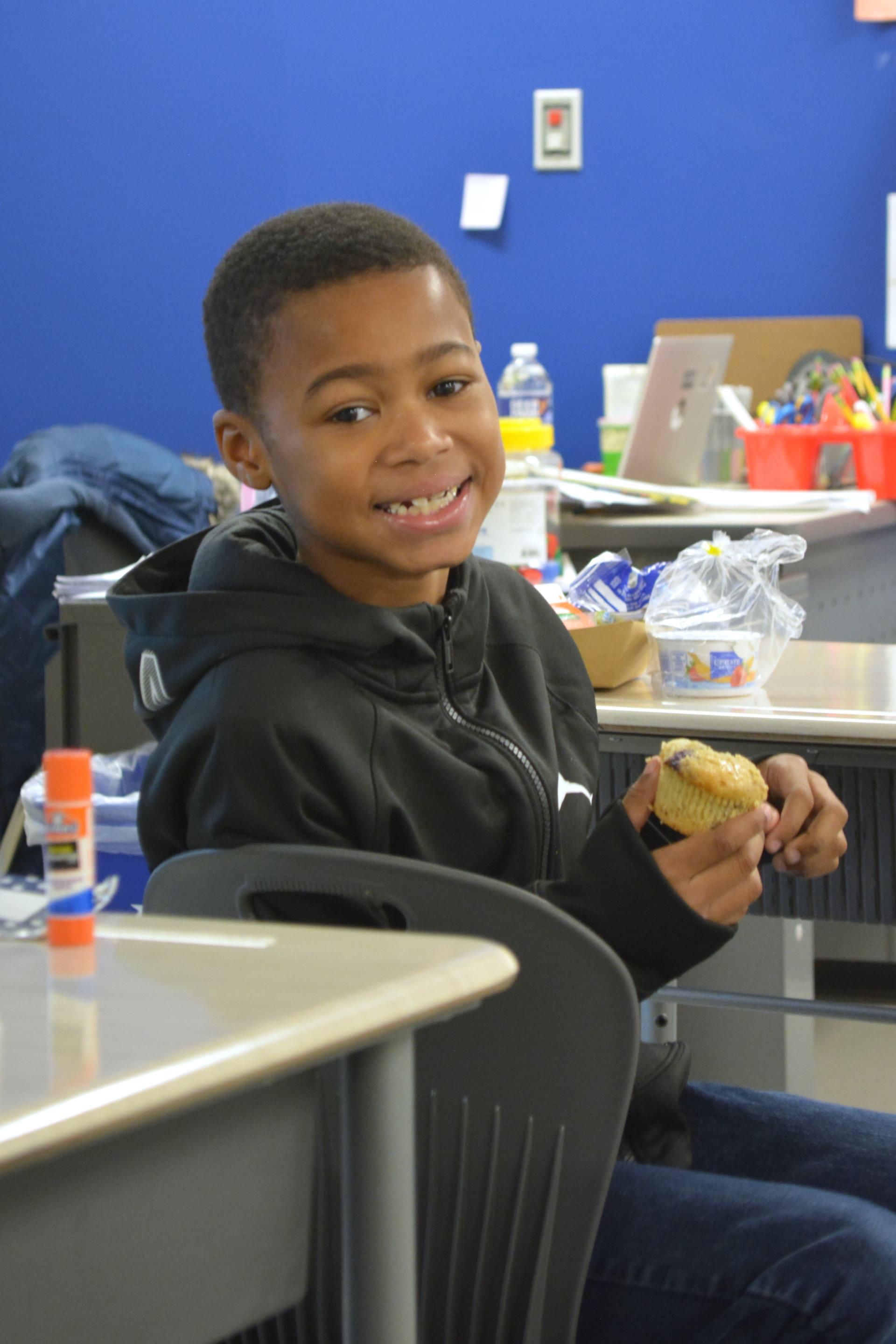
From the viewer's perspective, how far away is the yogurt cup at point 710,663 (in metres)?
1.55

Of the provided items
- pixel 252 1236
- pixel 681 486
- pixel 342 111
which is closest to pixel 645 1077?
pixel 252 1236

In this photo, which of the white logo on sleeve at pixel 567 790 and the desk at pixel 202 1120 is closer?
the desk at pixel 202 1120

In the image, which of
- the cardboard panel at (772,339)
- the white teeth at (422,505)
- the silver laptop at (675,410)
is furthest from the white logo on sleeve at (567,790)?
the cardboard panel at (772,339)

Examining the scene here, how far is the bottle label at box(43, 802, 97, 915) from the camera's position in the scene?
82cm

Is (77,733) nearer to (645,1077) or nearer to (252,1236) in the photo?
(645,1077)

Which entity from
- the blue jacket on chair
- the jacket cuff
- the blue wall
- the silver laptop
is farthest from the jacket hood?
the blue wall

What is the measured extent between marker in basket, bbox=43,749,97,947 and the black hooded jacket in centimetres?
18

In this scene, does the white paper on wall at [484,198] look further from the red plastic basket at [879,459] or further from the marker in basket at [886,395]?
the red plastic basket at [879,459]

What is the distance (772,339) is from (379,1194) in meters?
3.52

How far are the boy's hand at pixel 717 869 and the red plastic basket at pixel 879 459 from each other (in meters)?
2.28

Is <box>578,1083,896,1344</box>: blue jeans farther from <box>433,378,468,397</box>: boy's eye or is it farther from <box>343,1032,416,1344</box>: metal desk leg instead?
<box>433,378,468,397</box>: boy's eye

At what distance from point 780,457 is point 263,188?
1593mm

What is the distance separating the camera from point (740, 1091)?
1255 mm

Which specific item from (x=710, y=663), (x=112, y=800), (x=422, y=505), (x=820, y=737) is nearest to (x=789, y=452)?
(x=112, y=800)
